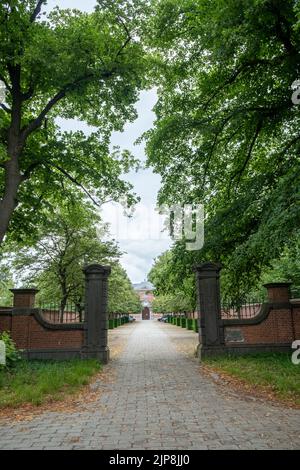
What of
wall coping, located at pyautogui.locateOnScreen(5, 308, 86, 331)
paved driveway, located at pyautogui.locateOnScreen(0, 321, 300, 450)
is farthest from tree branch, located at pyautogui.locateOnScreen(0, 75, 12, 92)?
paved driveway, located at pyautogui.locateOnScreen(0, 321, 300, 450)

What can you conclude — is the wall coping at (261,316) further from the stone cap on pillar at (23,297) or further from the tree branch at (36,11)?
the tree branch at (36,11)

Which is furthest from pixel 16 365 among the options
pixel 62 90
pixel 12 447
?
pixel 62 90

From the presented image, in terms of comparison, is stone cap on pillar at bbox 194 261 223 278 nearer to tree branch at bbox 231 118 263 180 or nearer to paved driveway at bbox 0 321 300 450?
tree branch at bbox 231 118 263 180

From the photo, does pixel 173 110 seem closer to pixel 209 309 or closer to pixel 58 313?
pixel 209 309

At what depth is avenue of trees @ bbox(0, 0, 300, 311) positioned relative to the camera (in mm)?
10688

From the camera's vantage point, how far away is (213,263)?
12.5 m

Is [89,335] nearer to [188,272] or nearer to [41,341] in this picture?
[41,341]

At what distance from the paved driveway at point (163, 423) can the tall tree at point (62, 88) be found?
6638 mm

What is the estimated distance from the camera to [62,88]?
12.2m

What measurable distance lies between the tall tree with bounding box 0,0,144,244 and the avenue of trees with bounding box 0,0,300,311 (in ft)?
0.14

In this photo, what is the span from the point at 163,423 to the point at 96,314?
23.2 feet

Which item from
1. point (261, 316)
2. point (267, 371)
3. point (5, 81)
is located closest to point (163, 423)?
point (267, 371)

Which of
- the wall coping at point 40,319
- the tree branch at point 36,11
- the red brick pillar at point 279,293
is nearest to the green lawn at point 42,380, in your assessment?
the wall coping at point 40,319

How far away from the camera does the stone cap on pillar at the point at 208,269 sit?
12.5 m
